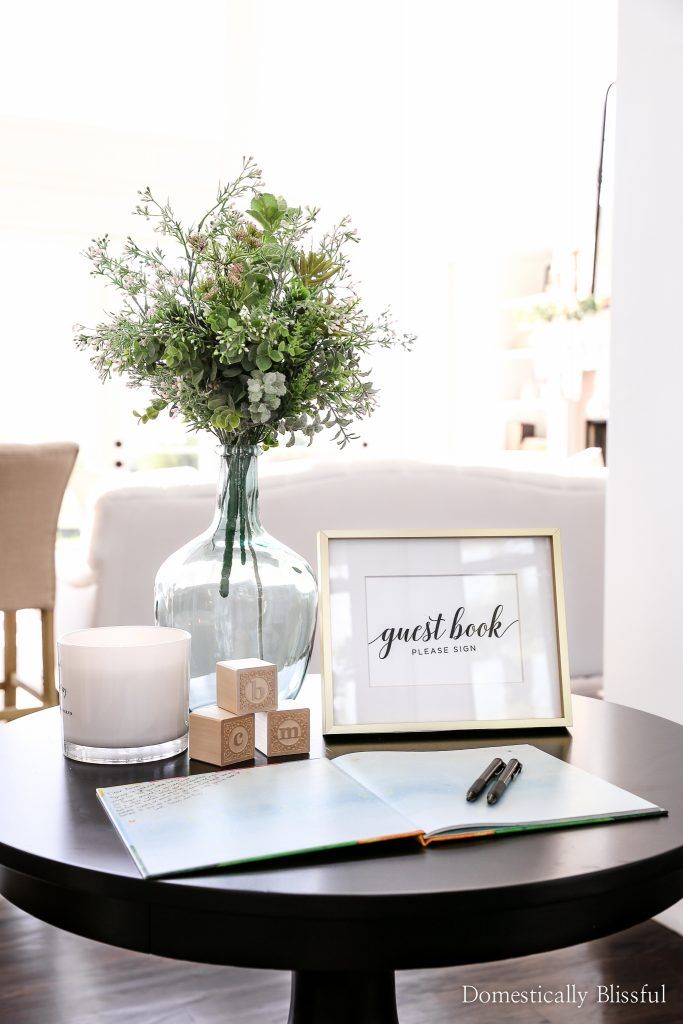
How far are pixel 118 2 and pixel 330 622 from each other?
20.7 ft

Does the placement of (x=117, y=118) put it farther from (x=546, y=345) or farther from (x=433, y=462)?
(x=433, y=462)

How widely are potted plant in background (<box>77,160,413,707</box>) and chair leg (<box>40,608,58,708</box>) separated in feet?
6.82

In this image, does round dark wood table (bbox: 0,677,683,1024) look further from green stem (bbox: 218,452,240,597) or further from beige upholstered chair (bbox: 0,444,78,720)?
beige upholstered chair (bbox: 0,444,78,720)

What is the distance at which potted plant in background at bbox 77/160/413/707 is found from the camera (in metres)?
1.07

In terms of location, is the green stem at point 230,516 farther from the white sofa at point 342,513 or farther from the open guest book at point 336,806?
the white sofa at point 342,513

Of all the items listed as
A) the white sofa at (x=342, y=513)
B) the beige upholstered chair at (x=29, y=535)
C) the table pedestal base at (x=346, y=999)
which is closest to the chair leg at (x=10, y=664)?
the beige upholstered chair at (x=29, y=535)

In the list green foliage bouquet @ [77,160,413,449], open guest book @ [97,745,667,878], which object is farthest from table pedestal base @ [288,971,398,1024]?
green foliage bouquet @ [77,160,413,449]

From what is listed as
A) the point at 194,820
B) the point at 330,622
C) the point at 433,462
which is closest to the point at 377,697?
the point at 330,622

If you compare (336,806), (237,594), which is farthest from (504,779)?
(237,594)

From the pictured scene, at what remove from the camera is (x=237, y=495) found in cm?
116

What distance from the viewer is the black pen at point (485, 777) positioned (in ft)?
2.78

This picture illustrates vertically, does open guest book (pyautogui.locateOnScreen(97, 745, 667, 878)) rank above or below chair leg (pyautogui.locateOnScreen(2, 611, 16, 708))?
above

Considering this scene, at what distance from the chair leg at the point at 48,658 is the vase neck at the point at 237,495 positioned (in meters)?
2.09

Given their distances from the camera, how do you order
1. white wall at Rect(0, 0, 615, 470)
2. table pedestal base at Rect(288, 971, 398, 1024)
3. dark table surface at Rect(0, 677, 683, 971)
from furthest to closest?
white wall at Rect(0, 0, 615, 470) < table pedestal base at Rect(288, 971, 398, 1024) < dark table surface at Rect(0, 677, 683, 971)
